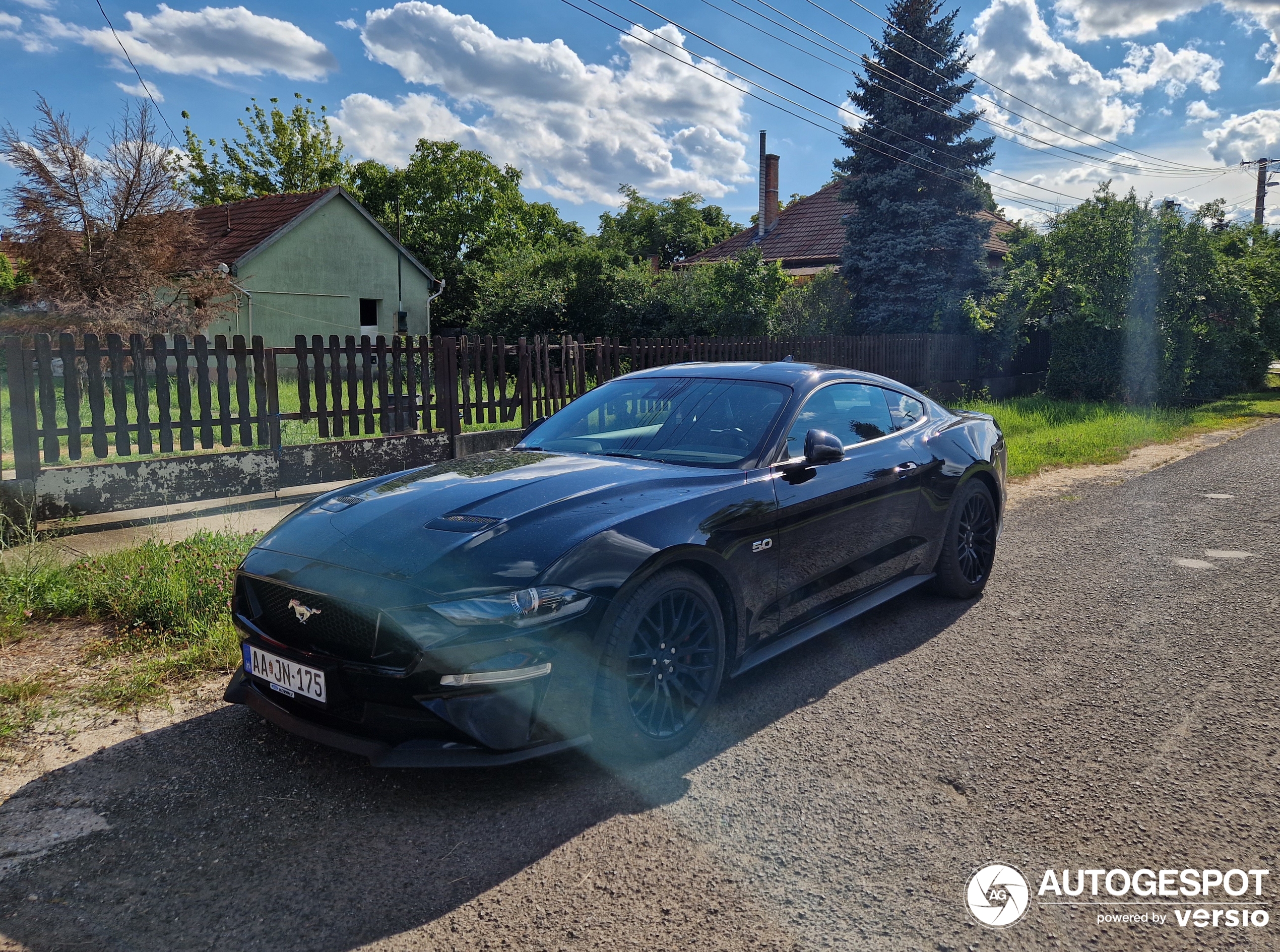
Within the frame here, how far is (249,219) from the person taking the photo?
102ft

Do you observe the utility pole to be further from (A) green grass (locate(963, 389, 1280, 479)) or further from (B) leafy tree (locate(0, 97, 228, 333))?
(B) leafy tree (locate(0, 97, 228, 333))

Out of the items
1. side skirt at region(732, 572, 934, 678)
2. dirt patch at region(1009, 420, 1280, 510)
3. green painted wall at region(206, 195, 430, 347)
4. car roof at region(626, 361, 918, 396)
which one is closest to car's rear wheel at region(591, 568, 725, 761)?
side skirt at region(732, 572, 934, 678)

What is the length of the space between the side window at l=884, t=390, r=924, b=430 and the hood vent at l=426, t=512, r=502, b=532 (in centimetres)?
280

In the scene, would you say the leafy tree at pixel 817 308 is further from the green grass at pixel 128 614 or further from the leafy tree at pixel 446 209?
the leafy tree at pixel 446 209

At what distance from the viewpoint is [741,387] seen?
449 centimetres

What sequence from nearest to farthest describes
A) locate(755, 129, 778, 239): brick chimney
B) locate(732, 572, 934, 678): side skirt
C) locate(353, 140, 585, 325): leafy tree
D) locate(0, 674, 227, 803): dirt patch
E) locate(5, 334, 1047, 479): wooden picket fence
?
1. locate(0, 674, 227, 803): dirt patch
2. locate(732, 572, 934, 678): side skirt
3. locate(5, 334, 1047, 479): wooden picket fence
4. locate(755, 129, 778, 239): brick chimney
5. locate(353, 140, 585, 325): leafy tree

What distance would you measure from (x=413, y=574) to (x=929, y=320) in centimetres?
2025

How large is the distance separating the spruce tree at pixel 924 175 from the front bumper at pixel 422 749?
20.1 meters

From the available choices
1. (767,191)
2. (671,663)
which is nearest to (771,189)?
(767,191)

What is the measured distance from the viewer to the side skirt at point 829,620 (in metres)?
3.77

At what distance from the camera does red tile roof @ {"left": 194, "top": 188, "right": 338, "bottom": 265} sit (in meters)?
29.0

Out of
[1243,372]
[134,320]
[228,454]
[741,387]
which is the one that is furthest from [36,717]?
[1243,372]

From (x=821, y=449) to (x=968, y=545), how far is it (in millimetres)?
1915

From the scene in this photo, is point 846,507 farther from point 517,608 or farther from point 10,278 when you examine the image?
point 10,278
